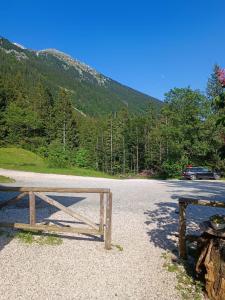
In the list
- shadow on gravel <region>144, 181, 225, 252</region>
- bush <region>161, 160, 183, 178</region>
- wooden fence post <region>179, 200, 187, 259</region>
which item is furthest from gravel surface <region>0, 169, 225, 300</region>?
bush <region>161, 160, 183, 178</region>

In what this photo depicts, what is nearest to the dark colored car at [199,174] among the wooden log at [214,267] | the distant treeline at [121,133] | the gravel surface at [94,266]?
the distant treeline at [121,133]

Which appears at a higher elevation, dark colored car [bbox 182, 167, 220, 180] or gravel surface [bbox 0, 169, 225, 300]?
dark colored car [bbox 182, 167, 220, 180]

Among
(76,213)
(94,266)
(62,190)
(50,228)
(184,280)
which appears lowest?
(184,280)

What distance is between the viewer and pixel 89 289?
584cm

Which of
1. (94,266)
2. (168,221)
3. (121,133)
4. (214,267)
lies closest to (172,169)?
(121,133)

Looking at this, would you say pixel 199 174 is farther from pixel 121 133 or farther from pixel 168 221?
pixel 121 133

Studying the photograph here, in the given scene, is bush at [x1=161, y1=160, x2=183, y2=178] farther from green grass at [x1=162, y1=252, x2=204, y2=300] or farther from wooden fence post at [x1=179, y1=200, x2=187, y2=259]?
green grass at [x1=162, y1=252, x2=204, y2=300]

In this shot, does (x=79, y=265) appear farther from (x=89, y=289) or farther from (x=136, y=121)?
(x=136, y=121)

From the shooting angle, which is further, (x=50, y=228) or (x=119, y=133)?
(x=119, y=133)

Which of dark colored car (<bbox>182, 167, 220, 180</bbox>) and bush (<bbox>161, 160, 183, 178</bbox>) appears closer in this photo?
dark colored car (<bbox>182, 167, 220, 180</bbox>)

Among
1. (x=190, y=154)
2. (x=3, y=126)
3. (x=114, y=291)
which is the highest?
(x=3, y=126)

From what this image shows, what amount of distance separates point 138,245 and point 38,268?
2729 mm

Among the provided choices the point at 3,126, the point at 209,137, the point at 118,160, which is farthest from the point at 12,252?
the point at 118,160

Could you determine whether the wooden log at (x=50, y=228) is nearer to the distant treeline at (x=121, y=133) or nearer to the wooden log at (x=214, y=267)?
the wooden log at (x=214, y=267)
